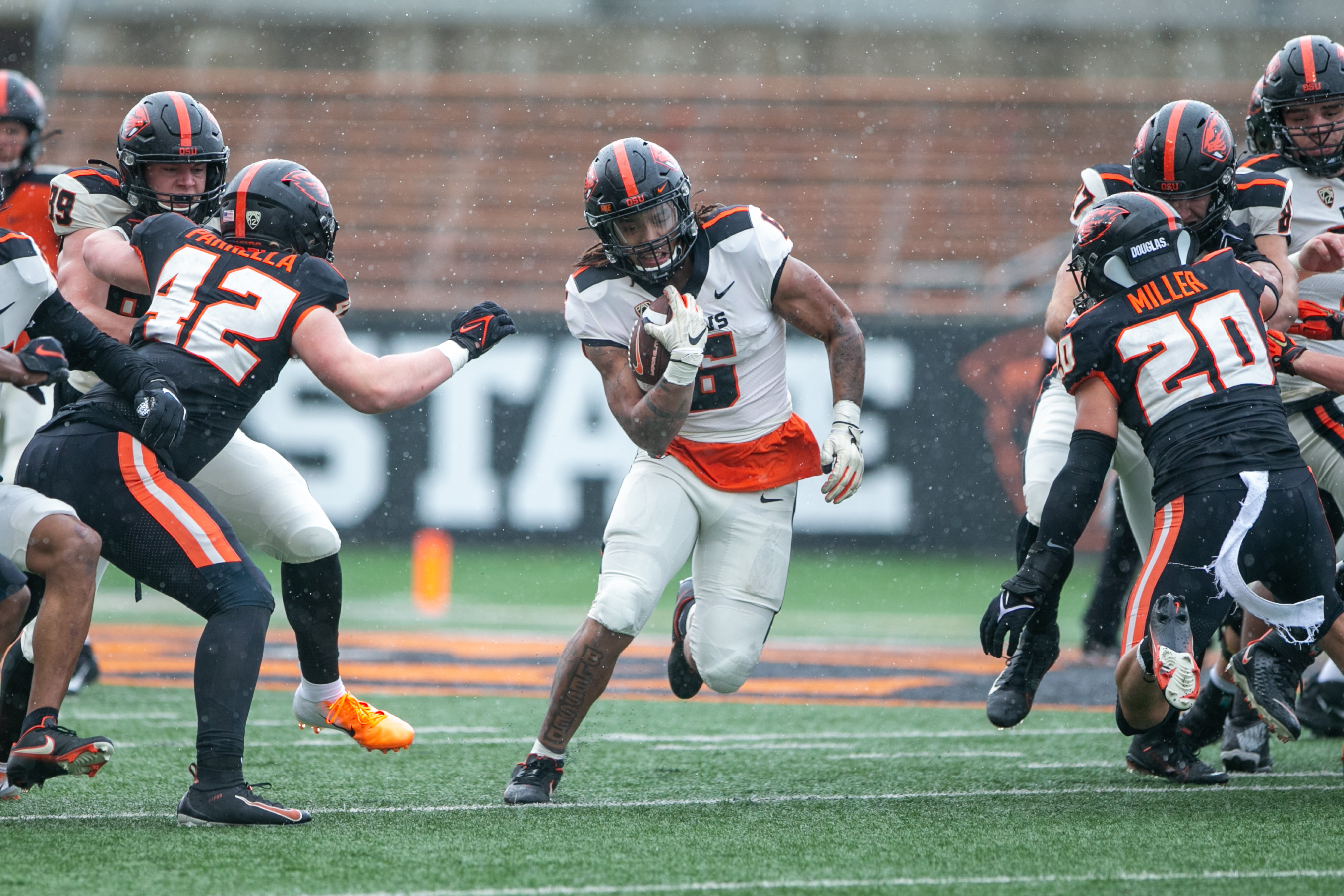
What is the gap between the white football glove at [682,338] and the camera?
12.9ft

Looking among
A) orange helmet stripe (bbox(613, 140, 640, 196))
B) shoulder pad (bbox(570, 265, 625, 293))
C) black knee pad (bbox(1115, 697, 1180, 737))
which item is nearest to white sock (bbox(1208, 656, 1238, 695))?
black knee pad (bbox(1115, 697, 1180, 737))

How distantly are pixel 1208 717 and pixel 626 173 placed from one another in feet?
7.83

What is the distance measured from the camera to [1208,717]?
4.53 metres

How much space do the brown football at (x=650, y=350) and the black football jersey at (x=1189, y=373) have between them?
3.51ft

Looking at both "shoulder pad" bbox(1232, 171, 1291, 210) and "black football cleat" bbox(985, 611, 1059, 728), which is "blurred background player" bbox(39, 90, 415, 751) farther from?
"shoulder pad" bbox(1232, 171, 1291, 210)

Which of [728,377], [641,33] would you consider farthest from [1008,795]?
[641,33]

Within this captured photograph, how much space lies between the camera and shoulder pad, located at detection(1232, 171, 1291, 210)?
4539mm

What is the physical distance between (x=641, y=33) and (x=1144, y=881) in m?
14.4

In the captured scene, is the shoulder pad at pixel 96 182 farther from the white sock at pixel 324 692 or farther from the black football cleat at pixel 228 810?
the black football cleat at pixel 228 810

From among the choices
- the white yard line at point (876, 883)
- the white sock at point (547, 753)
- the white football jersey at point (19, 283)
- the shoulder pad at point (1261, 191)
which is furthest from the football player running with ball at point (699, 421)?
the white football jersey at point (19, 283)

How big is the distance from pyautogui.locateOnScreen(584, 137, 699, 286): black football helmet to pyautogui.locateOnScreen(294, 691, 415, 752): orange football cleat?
144 cm

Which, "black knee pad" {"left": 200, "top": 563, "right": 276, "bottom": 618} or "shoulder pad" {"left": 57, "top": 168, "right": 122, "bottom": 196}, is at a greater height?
"shoulder pad" {"left": 57, "top": 168, "right": 122, "bottom": 196}

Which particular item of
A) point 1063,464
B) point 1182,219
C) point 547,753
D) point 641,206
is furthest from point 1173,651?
point 641,206

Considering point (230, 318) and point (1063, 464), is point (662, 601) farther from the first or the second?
point (230, 318)
